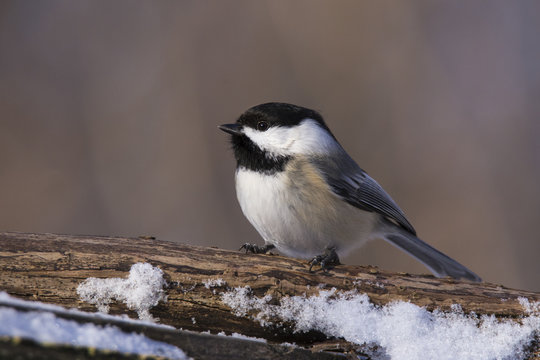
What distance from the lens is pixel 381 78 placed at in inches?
132

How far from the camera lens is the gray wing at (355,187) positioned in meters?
2.27

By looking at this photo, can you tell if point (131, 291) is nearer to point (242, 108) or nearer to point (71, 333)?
point (71, 333)

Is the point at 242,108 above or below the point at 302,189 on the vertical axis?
above

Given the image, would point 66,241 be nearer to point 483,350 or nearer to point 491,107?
point 483,350

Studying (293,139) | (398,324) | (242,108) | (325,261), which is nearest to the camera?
(398,324)

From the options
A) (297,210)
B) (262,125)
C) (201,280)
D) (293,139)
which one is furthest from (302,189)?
(201,280)

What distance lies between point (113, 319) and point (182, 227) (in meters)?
2.16

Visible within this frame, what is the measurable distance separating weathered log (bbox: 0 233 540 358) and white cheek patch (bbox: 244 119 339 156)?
0.66m

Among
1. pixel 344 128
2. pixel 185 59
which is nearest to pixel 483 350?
pixel 344 128

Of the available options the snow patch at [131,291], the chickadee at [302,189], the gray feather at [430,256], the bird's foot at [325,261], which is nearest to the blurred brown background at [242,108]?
the gray feather at [430,256]

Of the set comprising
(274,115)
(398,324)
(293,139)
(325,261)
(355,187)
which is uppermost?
(274,115)

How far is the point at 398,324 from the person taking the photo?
4.95 ft

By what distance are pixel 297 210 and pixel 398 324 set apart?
73 centimetres

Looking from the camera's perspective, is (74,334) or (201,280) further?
(201,280)
